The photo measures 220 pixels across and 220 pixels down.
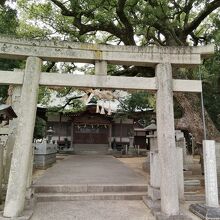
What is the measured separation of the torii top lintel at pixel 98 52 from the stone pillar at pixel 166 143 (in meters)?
0.36

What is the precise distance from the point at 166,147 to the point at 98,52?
9.67ft

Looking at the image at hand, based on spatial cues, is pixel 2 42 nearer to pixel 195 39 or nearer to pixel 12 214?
pixel 12 214

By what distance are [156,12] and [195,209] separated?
298 inches

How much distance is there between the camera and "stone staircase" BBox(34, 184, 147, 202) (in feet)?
26.6

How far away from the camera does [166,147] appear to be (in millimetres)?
6359

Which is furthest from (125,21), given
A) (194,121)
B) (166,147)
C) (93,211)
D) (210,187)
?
(93,211)

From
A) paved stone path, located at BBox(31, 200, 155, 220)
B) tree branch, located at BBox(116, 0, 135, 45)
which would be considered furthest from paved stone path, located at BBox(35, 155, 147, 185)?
tree branch, located at BBox(116, 0, 135, 45)

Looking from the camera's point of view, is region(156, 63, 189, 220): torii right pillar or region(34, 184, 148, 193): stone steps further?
region(34, 184, 148, 193): stone steps

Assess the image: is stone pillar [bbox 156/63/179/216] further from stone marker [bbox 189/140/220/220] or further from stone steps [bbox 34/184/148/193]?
stone steps [bbox 34/184/148/193]

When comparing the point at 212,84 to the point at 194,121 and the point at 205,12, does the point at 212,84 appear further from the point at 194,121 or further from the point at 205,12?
the point at 194,121

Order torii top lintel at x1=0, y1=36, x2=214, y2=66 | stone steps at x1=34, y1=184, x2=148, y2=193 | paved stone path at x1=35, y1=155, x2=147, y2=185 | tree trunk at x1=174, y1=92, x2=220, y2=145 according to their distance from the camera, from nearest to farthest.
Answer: torii top lintel at x1=0, y1=36, x2=214, y2=66
stone steps at x1=34, y1=184, x2=148, y2=193
paved stone path at x1=35, y1=155, x2=147, y2=185
tree trunk at x1=174, y1=92, x2=220, y2=145

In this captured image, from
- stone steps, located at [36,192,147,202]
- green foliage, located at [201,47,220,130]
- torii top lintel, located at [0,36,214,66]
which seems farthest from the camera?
green foliage, located at [201,47,220,130]

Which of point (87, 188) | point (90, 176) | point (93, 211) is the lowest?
point (93, 211)

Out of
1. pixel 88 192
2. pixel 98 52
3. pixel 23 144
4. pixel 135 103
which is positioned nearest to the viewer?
pixel 23 144
